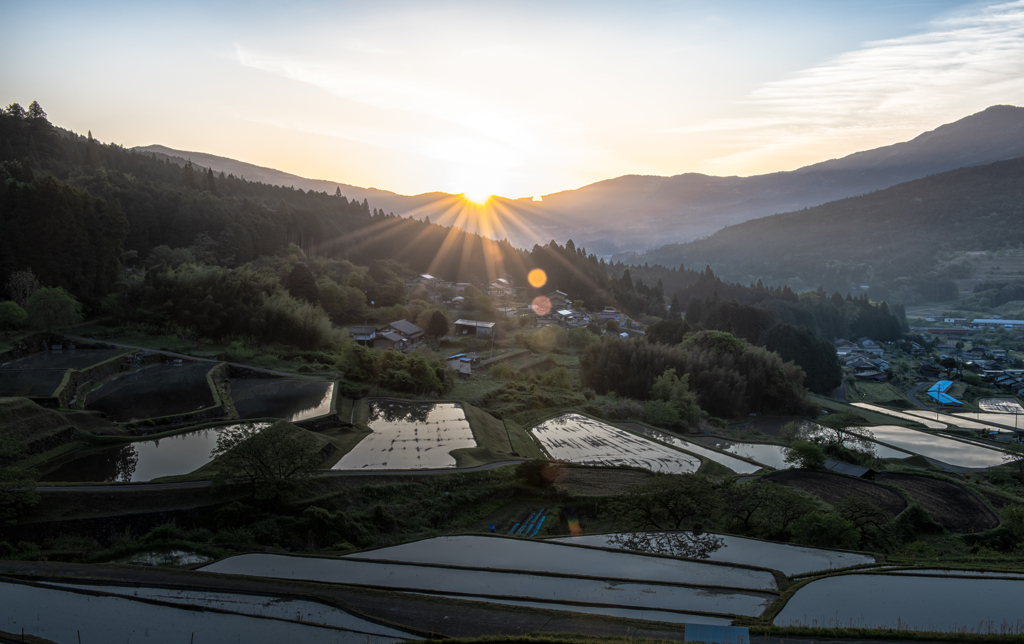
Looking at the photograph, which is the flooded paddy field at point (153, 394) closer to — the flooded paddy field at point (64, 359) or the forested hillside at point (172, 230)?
the flooded paddy field at point (64, 359)

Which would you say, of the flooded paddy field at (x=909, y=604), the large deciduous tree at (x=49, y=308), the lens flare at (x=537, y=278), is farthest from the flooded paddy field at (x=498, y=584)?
the lens flare at (x=537, y=278)

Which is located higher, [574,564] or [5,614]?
[5,614]

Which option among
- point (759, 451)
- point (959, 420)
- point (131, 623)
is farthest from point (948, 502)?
point (959, 420)

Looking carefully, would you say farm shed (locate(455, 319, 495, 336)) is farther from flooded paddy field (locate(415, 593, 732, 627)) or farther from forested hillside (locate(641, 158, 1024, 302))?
forested hillside (locate(641, 158, 1024, 302))

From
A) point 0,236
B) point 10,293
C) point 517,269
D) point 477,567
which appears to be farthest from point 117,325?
point 517,269

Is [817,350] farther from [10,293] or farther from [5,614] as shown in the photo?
[10,293]

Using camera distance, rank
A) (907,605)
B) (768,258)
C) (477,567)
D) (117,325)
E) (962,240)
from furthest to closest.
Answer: (768,258) < (962,240) < (117,325) < (477,567) < (907,605)
